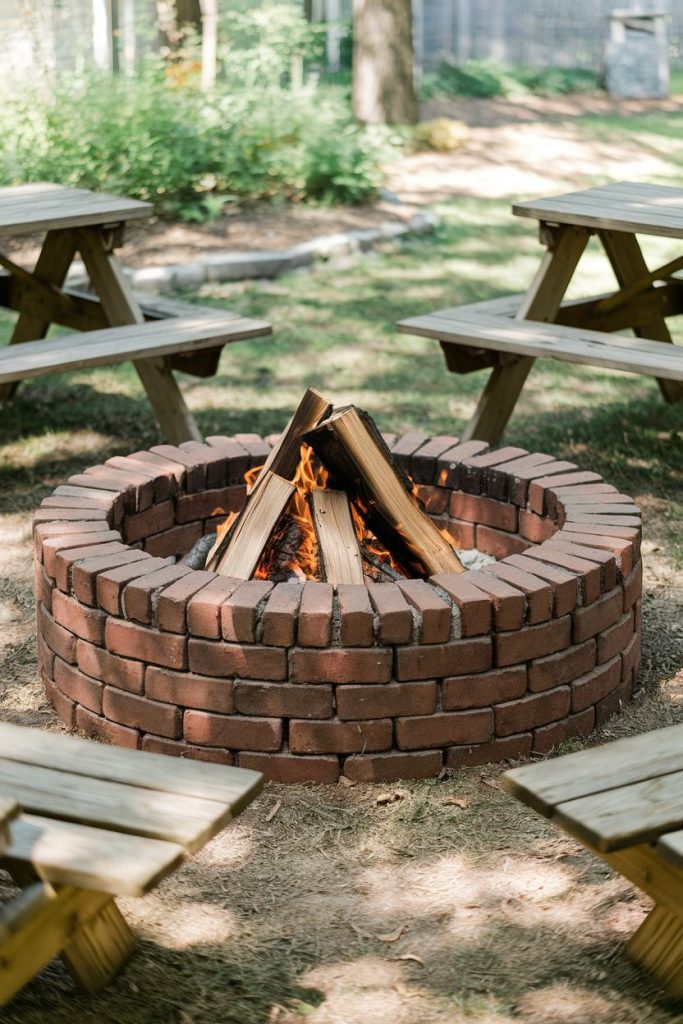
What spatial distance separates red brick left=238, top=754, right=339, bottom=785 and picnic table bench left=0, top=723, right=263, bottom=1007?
65 cm

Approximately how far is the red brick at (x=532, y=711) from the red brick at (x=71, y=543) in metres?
1.06

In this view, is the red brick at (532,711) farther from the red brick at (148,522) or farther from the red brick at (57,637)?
the red brick at (148,522)

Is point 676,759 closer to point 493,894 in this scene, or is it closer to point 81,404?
point 493,894

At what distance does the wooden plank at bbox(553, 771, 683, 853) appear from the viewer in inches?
77.1

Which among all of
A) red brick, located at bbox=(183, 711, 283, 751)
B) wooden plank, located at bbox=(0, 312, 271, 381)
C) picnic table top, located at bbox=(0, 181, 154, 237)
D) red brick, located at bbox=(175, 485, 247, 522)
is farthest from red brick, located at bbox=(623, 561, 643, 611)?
picnic table top, located at bbox=(0, 181, 154, 237)


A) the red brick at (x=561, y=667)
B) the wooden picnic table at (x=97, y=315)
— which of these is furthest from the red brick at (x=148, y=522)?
the red brick at (x=561, y=667)

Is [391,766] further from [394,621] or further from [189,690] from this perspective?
[189,690]

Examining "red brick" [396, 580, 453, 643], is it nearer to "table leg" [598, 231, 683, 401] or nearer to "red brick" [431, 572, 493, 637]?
"red brick" [431, 572, 493, 637]

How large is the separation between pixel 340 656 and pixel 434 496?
1180 millimetres

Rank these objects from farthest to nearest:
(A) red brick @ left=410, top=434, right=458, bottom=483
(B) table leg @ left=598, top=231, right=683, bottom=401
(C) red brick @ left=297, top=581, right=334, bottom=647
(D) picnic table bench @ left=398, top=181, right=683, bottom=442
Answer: (B) table leg @ left=598, top=231, right=683, bottom=401 → (D) picnic table bench @ left=398, top=181, right=683, bottom=442 → (A) red brick @ left=410, top=434, right=458, bottom=483 → (C) red brick @ left=297, top=581, right=334, bottom=647

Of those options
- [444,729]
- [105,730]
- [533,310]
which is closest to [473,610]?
[444,729]

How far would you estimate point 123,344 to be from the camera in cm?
490

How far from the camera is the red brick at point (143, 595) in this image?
2885 millimetres

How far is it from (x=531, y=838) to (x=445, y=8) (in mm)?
16707
